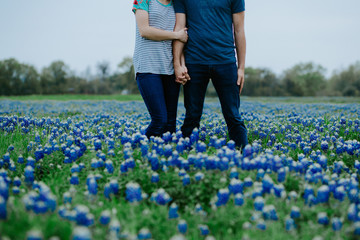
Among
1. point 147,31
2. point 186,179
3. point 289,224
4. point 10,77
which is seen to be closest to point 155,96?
point 147,31

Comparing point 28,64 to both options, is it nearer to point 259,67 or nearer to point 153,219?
point 259,67

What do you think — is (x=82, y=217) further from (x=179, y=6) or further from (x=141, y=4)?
(x=179, y=6)

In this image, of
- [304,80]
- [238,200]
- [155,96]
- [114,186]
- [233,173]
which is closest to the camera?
[238,200]

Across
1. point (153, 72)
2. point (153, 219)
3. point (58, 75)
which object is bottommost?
point (153, 219)

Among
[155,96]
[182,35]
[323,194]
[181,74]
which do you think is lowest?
[323,194]

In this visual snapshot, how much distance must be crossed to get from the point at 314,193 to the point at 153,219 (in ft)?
5.52

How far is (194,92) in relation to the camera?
15.7 ft

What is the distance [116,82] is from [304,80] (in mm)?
49037

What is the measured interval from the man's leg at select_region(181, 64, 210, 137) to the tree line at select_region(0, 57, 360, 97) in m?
46.5

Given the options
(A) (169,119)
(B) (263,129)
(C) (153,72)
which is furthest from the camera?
(B) (263,129)

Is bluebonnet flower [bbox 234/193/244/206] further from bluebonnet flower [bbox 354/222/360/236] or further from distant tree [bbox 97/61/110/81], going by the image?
distant tree [bbox 97/61/110/81]

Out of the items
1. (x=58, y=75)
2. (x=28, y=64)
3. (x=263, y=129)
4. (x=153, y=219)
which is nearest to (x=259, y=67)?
(x=58, y=75)

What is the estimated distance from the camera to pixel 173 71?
4.59 metres

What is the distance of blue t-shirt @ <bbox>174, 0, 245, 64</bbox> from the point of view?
4504 mm
